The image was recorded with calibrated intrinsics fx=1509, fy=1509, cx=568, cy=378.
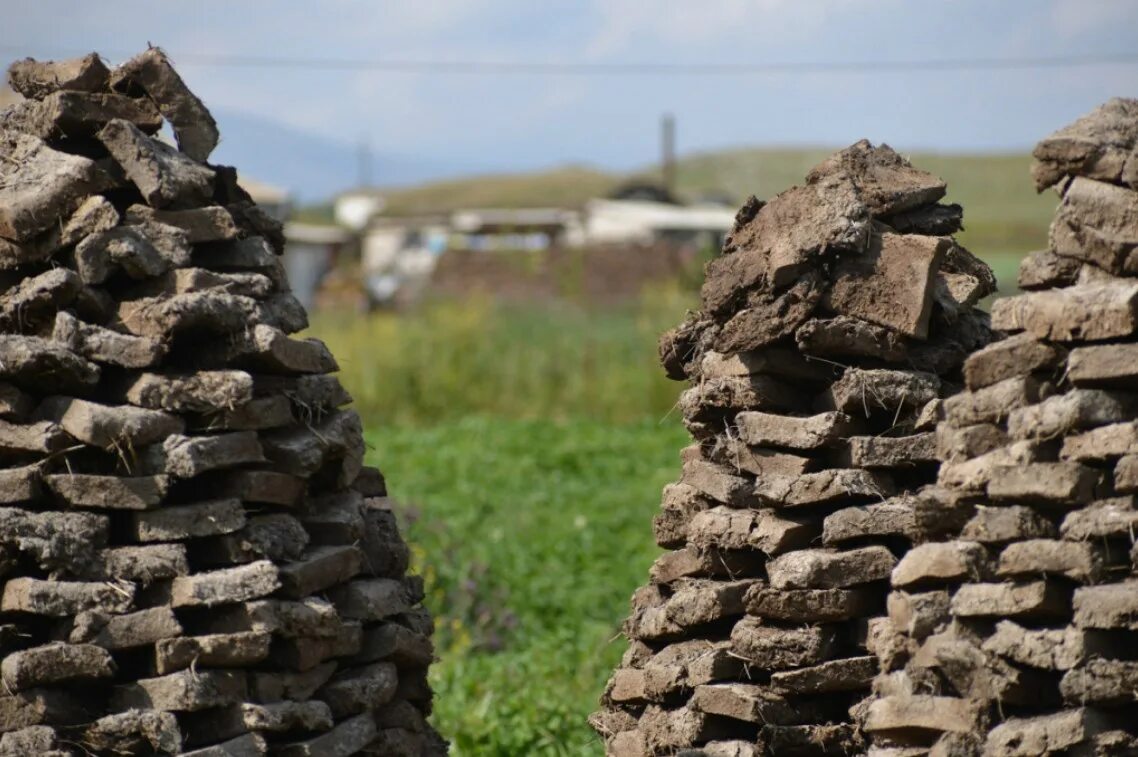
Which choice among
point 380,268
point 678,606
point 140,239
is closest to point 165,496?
point 140,239

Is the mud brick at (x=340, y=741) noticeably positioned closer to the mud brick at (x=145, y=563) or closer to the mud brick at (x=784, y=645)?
the mud brick at (x=145, y=563)

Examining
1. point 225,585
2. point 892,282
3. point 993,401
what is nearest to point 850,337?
point 892,282

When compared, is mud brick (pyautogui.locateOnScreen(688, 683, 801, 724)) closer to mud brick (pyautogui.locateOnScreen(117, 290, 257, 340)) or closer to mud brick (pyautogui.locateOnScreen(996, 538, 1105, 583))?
mud brick (pyautogui.locateOnScreen(996, 538, 1105, 583))

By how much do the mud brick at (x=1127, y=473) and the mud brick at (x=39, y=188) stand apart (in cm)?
349

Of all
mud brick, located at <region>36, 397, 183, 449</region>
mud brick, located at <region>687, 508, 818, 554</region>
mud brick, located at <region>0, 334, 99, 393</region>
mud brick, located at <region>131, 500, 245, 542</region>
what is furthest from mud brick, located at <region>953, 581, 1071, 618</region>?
mud brick, located at <region>0, 334, 99, 393</region>

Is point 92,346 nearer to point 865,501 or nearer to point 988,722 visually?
point 865,501

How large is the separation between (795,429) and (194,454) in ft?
6.60

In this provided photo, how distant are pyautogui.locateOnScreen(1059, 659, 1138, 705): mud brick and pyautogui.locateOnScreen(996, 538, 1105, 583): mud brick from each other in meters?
0.23

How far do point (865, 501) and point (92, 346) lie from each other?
2.64 m

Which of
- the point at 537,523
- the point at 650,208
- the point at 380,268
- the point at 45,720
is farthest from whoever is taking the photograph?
the point at 380,268

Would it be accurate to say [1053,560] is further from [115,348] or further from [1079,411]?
[115,348]

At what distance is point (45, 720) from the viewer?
484cm

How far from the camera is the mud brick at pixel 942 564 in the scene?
433 cm

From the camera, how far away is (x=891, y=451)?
4969mm
